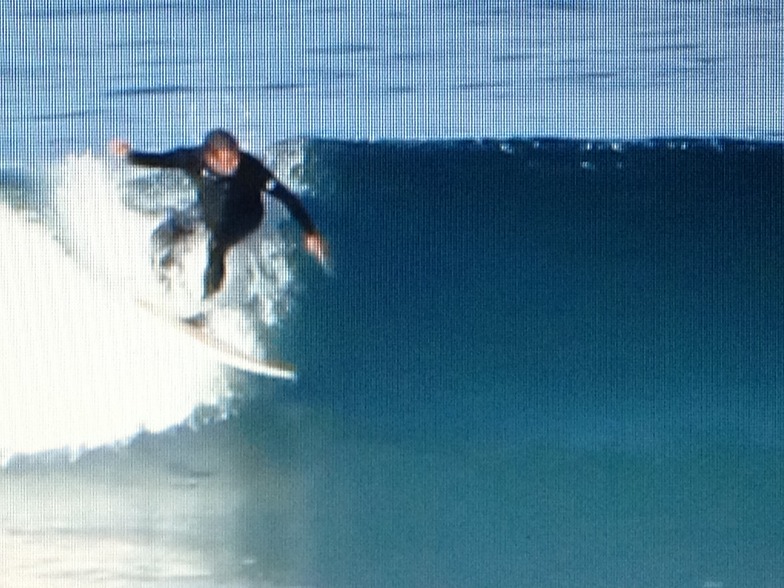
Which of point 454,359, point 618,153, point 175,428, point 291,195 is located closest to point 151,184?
point 291,195

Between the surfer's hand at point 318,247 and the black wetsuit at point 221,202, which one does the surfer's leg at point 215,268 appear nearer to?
the black wetsuit at point 221,202

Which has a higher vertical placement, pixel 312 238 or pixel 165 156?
pixel 165 156

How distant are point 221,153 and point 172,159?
0.33 feet

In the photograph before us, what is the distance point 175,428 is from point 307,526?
334 mm

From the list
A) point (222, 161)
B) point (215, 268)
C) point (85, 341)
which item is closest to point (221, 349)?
point (215, 268)

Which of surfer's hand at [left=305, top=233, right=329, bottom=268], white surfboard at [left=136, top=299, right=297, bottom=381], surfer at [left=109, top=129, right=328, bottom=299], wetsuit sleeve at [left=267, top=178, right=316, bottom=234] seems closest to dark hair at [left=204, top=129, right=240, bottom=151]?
surfer at [left=109, top=129, right=328, bottom=299]

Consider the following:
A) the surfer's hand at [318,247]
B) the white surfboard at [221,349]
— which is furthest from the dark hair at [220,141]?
the white surfboard at [221,349]

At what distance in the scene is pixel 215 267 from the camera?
2.85 meters

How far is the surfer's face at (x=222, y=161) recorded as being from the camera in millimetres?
2811

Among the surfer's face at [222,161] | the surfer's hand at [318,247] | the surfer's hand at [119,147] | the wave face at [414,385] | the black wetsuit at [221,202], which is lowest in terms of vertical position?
the wave face at [414,385]

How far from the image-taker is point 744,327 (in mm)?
2857

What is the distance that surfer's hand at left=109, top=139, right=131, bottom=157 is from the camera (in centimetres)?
281

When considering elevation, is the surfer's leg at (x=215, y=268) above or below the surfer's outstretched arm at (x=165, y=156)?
below

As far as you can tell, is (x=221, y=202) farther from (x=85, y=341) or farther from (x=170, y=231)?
(x=85, y=341)
